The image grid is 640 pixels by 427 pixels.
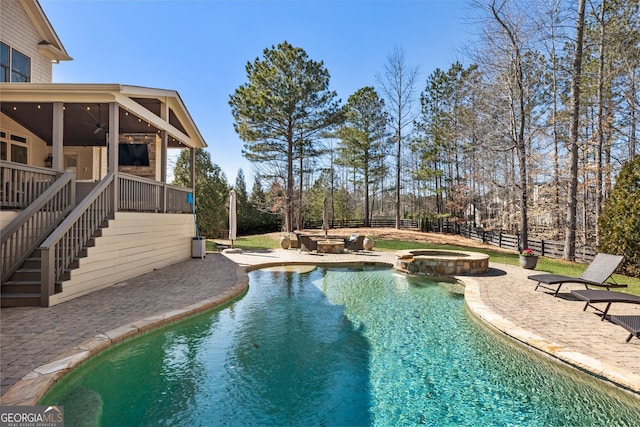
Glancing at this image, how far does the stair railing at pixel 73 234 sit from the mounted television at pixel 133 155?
4.27 m

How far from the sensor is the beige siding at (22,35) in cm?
955

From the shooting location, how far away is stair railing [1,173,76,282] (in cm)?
576

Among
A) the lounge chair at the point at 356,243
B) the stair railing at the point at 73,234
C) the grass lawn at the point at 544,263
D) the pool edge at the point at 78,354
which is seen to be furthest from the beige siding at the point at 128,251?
the lounge chair at the point at 356,243

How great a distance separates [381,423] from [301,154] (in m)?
20.3

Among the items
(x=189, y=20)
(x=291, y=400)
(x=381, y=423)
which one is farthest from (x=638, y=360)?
(x=189, y=20)

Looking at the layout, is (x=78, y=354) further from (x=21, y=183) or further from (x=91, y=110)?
(x=91, y=110)

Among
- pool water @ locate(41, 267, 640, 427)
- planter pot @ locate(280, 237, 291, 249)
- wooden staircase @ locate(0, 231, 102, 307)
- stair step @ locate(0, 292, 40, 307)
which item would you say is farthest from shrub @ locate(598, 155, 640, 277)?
stair step @ locate(0, 292, 40, 307)

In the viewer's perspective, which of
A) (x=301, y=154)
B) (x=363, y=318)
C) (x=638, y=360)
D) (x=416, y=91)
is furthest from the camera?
(x=416, y=91)

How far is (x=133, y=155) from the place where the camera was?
11.3m

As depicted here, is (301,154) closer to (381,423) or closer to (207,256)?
(207,256)

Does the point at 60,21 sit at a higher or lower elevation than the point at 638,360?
higher

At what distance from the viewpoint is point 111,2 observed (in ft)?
30.9

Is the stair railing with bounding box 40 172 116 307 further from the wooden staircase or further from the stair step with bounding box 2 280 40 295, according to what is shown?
the stair step with bounding box 2 280 40 295

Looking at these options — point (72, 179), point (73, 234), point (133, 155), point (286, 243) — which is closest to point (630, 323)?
point (73, 234)
